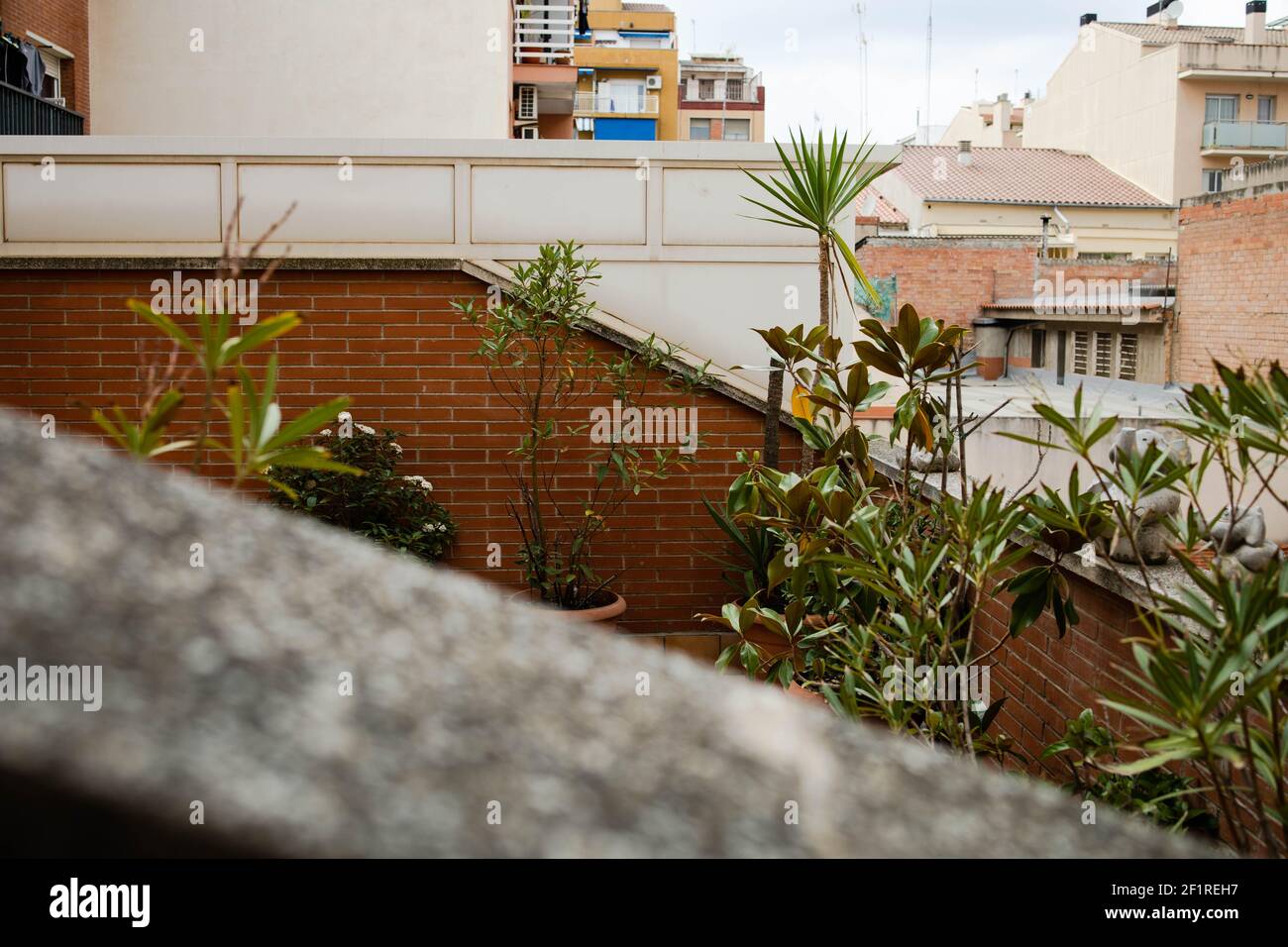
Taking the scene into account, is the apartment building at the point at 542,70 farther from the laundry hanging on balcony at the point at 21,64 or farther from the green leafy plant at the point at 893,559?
the green leafy plant at the point at 893,559

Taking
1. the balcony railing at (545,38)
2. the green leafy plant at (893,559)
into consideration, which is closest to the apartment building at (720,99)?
the balcony railing at (545,38)

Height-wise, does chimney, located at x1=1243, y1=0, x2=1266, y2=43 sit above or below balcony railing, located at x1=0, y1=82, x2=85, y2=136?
above

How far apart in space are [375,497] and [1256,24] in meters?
47.5

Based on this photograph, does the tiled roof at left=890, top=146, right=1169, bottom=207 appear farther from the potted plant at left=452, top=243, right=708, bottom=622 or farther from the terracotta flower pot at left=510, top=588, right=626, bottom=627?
the terracotta flower pot at left=510, top=588, right=626, bottom=627

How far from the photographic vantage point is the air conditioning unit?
853 inches

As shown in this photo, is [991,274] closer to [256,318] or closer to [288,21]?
[288,21]

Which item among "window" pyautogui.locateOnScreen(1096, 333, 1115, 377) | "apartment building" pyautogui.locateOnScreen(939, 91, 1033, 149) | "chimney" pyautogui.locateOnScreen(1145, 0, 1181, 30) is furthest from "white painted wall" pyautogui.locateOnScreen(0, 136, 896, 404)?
"apartment building" pyautogui.locateOnScreen(939, 91, 1033, 149)

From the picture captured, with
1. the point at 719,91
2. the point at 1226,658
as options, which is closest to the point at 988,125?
the point at 719,91

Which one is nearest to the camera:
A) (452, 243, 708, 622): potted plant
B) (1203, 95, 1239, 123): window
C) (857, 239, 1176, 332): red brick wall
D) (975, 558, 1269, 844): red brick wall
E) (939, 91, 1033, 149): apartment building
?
(975, 558, 1269, 844): red brick wall

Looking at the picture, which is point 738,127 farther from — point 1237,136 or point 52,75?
point 52,75

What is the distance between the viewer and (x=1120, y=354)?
1155 inches

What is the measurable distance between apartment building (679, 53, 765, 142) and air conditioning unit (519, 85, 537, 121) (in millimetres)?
38884

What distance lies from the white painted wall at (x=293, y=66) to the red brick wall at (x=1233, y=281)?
17.4 meters
